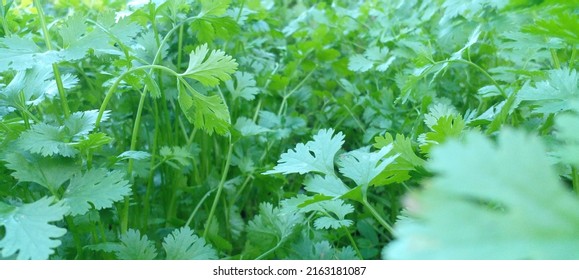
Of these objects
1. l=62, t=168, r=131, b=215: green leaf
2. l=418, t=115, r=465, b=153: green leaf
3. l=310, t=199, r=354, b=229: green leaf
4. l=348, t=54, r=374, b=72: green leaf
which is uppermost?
l=418, t=115, r=465, b=153: green leaf

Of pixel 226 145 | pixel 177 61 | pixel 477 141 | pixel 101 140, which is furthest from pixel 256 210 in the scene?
pixel 477 141

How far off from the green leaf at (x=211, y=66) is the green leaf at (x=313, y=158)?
0.14 m

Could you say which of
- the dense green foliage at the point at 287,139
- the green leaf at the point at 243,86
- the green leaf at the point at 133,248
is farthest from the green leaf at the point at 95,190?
the green leaf at the point at 243,86

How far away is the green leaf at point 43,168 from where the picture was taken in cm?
74

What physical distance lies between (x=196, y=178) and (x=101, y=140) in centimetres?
47

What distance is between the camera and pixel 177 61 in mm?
1256

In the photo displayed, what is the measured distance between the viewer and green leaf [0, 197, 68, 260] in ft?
1.96

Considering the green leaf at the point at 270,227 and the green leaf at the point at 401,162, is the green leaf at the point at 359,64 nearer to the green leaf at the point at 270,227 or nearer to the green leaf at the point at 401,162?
the green leaf at the point at 270,227

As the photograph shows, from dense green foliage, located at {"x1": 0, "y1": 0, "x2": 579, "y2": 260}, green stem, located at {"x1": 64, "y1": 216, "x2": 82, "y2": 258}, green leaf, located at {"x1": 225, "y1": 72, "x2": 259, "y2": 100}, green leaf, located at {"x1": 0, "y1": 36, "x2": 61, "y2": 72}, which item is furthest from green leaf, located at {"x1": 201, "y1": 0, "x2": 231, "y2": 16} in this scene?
green stem, located at {"x1": 64, "y1": 216, "x2": 82, "y2": 258}

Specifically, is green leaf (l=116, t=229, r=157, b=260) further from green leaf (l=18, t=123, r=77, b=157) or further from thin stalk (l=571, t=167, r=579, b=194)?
thin stalk (l=571, t=167, r=579, b=194)

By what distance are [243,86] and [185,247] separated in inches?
18.1

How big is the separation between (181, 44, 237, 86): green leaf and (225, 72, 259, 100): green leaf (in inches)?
14.0

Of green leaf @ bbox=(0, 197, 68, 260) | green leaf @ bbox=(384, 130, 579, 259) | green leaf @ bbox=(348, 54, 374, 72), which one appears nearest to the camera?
green leaf @ bbox=(384, 130, 579, 259)

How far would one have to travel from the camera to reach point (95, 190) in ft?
2.44
